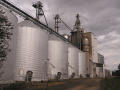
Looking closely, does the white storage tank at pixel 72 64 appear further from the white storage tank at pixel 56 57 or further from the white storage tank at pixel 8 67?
the white storage tank at pixel 8 67

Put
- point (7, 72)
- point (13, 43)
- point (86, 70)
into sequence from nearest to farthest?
1. point (7, 72)
2. point (13, 43)
3. point (86, 70)

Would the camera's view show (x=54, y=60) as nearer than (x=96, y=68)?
Yes

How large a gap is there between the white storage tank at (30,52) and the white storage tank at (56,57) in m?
5.42

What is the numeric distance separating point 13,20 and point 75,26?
55.4 metres

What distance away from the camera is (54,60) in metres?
37.5

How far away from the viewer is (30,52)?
91.4 ft

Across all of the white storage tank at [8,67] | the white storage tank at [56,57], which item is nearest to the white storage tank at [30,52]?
the white storage tank at [8,67]

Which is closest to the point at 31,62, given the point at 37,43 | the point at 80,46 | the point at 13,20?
the point at 37,43

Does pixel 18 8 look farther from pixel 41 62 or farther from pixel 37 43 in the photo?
pixel 41 62

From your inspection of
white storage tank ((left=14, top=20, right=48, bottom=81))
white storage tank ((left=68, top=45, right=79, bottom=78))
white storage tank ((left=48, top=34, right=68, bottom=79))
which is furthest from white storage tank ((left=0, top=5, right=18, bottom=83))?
white storage tank ((left=68, top=45, right=79, bottom=78))

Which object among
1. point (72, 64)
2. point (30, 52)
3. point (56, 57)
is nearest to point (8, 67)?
point (30, 52)

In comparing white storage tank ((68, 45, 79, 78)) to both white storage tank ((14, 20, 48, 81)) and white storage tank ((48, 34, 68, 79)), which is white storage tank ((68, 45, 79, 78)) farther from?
white storage tank ((14, 20, 48, 81))

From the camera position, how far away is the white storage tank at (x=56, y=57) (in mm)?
36453

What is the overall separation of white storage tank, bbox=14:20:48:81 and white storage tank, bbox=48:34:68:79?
5.42 metres
